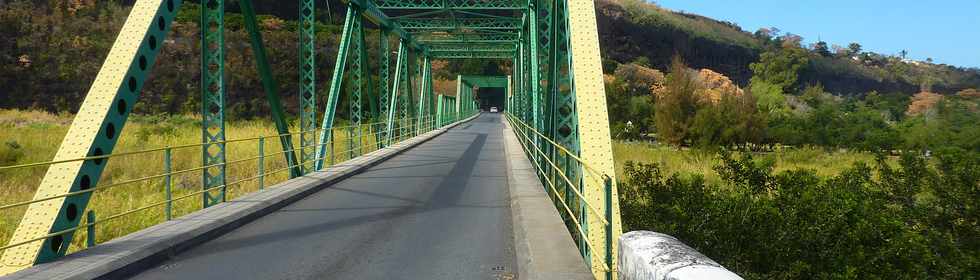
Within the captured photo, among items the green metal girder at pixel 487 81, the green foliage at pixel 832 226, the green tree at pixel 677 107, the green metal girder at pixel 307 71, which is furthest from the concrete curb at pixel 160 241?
the green metal girder at pixel 487 81

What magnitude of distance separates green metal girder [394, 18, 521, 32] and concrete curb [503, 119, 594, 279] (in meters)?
19.6

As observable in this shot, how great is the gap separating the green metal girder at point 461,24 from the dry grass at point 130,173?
244 inches

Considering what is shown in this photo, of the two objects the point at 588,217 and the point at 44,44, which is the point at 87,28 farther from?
the point at 588,217

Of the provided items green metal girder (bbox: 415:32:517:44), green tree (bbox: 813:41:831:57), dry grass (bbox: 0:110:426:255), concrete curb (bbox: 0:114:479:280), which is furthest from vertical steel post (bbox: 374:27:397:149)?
green tree (bbox: 813:41:831:57)

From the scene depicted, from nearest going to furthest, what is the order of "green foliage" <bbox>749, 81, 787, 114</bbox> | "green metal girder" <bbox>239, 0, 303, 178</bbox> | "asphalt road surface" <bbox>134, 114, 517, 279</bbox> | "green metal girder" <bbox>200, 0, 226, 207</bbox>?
1. "asphalt road surface" <bbox>134, 114, 517, 279</bbox>
2. "green metal girder" <bbox>200, 0, 226, 207</bbox>
3. "green metal girder" <bbox>239, 0, 303, 178</bbox>
4. "green foliage" <bbox>749, 81, 787, 114</bbox>

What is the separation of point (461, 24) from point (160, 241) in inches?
996

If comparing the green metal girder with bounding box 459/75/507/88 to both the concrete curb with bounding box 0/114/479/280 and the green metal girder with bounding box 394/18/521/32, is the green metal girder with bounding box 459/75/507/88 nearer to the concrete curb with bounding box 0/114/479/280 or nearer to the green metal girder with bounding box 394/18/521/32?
the green metal girder with bounding box 394/18/521/32

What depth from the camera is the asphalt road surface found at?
614cm

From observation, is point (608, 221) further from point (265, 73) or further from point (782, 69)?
point (782, 69)

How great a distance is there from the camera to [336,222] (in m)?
8.86

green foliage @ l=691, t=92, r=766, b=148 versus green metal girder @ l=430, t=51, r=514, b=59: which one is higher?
green metal girder @ l=430, t=51, r=514, b=59

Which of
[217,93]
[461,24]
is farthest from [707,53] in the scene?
[217,93]

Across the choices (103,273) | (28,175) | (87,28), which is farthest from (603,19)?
(103,273)

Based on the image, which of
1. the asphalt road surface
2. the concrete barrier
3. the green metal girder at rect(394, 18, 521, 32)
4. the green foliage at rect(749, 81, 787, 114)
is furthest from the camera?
the green foliage at rect(749, 81, 787, 114)
